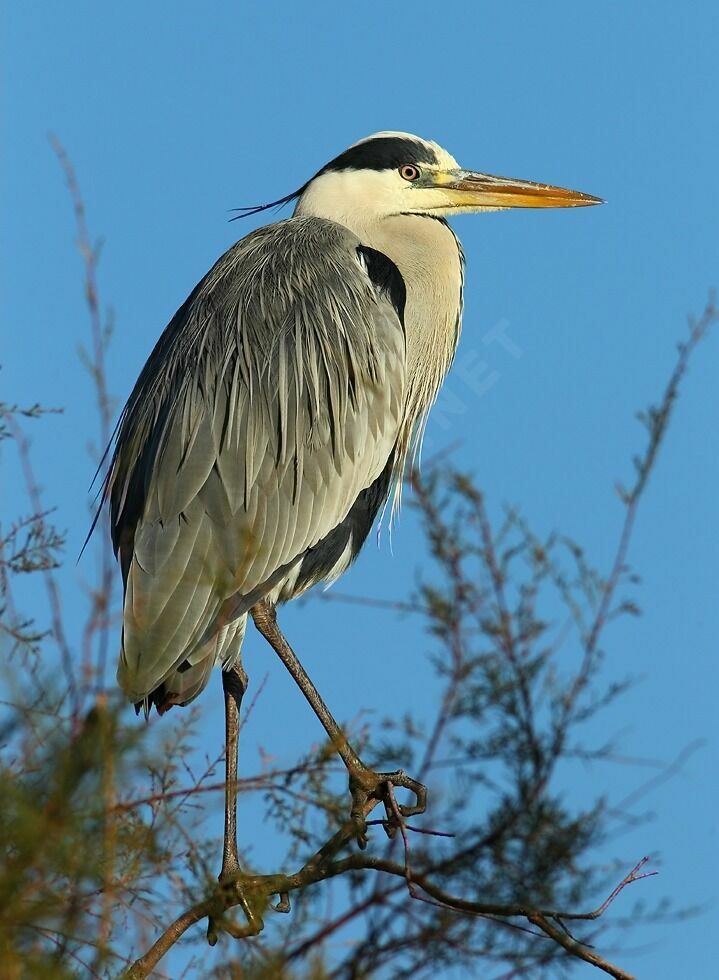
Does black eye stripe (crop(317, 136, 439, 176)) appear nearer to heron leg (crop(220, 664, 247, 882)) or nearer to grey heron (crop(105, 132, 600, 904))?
grey heron (crop(105, 132, 600, 904))

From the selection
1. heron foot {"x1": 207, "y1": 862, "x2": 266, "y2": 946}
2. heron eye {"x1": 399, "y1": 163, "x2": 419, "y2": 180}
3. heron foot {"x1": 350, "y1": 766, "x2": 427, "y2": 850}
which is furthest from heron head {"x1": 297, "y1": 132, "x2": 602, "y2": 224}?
heron foot {"x1": 207, "y1": 862, "x2": 266, "y2": 946}

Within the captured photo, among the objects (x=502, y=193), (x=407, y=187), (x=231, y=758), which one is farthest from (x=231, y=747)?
(x=502, y=193)

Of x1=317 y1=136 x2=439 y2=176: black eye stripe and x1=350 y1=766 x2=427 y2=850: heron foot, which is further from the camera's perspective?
x1=317 y1=136 x2=439 y2=176: black eye stripe

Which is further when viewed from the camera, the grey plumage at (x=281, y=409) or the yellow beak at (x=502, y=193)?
the yellow beak at (x=502, y=193)

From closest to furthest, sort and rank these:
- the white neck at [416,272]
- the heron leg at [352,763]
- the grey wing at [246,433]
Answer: the heron leg at [352,763]
the grey wing at [246,433]
the white neck at [416,272]

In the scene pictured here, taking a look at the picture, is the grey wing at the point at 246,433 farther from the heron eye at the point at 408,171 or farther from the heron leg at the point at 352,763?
the heron eye at the point at 408,171

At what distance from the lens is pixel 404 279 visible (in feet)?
13.8

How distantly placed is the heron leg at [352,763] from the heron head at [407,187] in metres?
1.36

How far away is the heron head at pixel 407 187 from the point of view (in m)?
4.29

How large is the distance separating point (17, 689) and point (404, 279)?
292 cm

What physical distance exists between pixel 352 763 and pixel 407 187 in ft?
6.21

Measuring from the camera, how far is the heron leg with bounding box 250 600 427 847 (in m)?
3.20

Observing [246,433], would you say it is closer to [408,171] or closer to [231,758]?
[231,758]

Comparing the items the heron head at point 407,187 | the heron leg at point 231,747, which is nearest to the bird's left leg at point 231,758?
the heron leg at point 231,747
